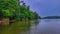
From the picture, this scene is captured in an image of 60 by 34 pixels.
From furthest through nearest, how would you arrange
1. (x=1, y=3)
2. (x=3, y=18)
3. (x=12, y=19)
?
(x=12, y=19) < (x=3, y=18) < (x=1, y=3)

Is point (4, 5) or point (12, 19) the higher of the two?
point (4, 5)

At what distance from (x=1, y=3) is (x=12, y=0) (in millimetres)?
4743

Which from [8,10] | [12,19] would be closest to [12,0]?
[8,10]

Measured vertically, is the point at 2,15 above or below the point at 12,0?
below

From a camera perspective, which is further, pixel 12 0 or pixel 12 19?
pixel 12 19

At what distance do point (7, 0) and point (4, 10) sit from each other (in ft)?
6.37

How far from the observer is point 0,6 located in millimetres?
35062

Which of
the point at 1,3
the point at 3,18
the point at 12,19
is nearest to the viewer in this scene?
the point at 1,3

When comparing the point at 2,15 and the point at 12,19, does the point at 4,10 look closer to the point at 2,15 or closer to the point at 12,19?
the point at 2,15

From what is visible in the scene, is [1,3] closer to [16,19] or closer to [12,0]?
[12,0]

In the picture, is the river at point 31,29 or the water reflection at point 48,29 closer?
the water reflection at point 48,29

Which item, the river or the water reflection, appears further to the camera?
the river

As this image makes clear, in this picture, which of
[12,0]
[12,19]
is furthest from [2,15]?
[12,19]

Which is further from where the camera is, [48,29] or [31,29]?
[31,29]
